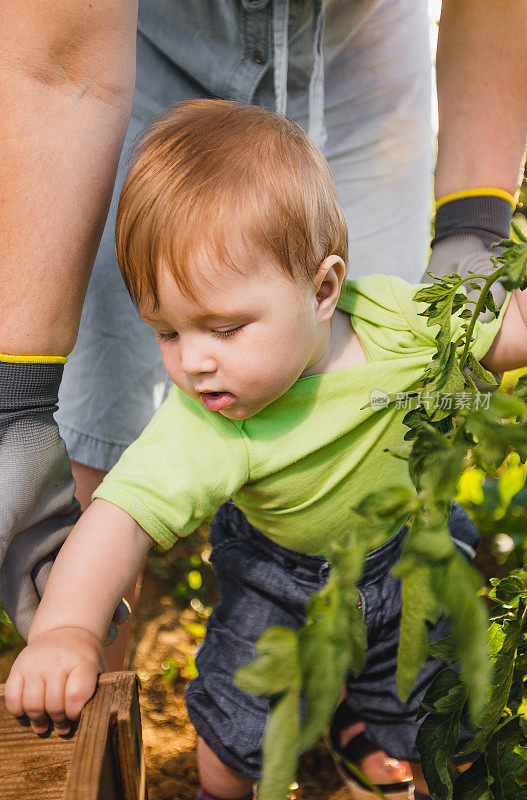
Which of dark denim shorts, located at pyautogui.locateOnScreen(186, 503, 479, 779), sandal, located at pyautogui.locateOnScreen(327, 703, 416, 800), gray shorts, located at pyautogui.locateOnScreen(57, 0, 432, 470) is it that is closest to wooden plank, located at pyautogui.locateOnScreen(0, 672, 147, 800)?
dark denim shorts, located at pyautogui.locateOnScreen(186, 503, 479, 779)

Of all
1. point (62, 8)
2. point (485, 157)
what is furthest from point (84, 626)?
point (485, 157)

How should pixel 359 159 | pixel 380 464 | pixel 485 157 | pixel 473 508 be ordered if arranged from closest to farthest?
pixel 380 464 < pixel 485 157 < pixel 359 159 < pixel 473 508

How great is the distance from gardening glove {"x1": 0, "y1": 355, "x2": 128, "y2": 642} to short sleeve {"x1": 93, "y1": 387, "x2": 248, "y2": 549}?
0.42ft

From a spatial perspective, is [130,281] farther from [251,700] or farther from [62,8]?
[251,700]

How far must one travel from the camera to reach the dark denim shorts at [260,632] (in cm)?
149

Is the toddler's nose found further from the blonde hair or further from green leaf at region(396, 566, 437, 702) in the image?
green leaf at region(396, 566, 437, 702)

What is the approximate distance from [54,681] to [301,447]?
558 mm

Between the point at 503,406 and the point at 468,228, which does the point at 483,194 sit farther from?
the point at 503,406

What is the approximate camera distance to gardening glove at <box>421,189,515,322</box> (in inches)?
61.0

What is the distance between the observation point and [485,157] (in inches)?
65.4

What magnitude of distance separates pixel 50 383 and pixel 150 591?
1686mm

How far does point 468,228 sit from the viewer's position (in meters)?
1.61

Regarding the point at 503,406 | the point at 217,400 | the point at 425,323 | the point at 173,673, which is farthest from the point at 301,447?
the point at 173,673

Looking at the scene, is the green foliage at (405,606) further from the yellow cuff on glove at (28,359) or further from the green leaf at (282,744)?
the yellow cuff on glove at (28,359)
